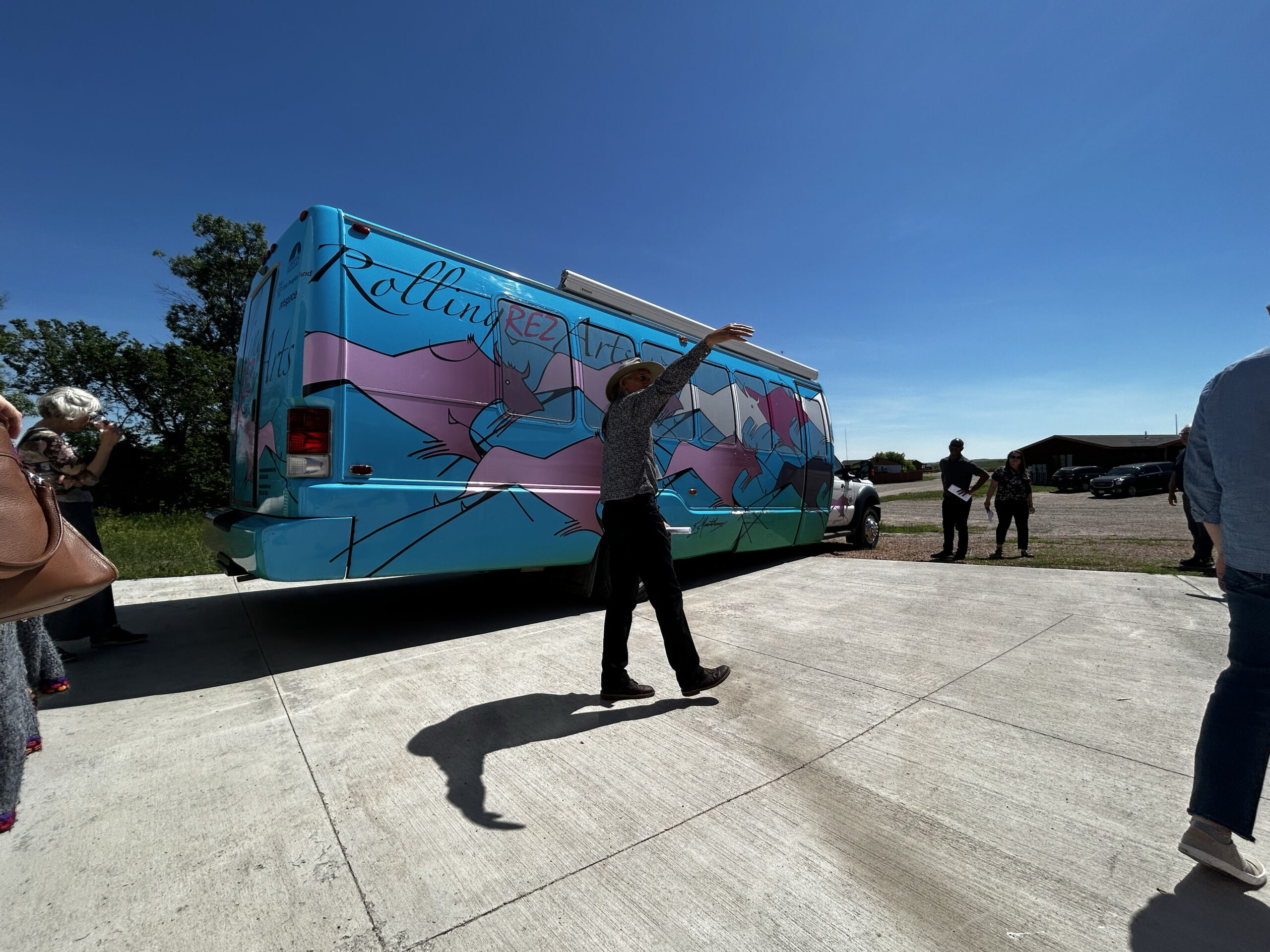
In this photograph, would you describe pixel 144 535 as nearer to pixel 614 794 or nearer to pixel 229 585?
pixel 229 585

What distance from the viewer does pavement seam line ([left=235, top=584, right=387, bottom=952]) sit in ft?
5.00

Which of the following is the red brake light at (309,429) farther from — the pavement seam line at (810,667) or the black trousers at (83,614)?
the pavement seam line at (810,667)

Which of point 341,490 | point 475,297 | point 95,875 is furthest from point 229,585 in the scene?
point 95,875

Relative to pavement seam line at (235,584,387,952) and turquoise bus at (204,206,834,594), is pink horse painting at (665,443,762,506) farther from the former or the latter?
pavement seam line at (235,584,387,952)

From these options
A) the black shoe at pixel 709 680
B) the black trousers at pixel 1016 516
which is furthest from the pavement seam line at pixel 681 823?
the black trousers at pixel 1016 516

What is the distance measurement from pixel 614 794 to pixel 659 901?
21.8 inches

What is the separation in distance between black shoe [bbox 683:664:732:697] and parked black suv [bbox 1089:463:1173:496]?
114 ft

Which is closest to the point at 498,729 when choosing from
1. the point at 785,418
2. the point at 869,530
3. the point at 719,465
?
the point at 719,465

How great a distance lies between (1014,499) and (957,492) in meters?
1.06

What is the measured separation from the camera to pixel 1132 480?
93.3 ft

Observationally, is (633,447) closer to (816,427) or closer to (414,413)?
(414,413)

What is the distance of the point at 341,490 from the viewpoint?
3396 millimetres

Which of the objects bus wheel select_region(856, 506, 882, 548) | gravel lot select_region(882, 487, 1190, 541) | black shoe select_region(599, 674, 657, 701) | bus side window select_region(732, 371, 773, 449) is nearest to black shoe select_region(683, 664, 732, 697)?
black shoe select_region(599, 674, 657, 701)

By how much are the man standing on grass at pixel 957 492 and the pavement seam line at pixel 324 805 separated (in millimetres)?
8019
